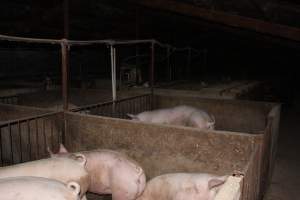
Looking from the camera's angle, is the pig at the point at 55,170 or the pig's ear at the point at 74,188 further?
the pig at the point at 55,170

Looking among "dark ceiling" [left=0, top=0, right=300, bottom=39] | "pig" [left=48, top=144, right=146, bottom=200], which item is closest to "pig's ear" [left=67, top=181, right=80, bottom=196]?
"pig" [left=48, top=144, right=146, bottom=200]

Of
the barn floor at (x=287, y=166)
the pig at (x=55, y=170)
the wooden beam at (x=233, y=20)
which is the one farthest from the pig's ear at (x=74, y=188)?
the wooden beam at (x=233, y=20)

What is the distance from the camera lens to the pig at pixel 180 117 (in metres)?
3.68

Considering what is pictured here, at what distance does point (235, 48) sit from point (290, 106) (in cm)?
469

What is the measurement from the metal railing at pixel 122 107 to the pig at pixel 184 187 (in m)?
1.24

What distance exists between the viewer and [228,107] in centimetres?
421

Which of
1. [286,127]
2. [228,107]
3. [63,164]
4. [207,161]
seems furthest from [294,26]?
[63,164]

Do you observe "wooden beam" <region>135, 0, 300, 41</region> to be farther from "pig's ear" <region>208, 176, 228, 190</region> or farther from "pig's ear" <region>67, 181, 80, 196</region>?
"pig's ear" <region>67, 181, 80, 196</region>

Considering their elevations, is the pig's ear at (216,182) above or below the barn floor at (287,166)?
above

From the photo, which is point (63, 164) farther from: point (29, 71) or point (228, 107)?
point (29, 71)

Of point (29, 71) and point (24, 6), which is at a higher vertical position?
point (24, 6)

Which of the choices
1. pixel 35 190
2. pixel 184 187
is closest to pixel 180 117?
pixel 184 187

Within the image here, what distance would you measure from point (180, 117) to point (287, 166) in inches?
75.2

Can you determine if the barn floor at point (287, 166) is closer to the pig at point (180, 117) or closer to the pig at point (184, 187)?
the pig at point (180, 117)
